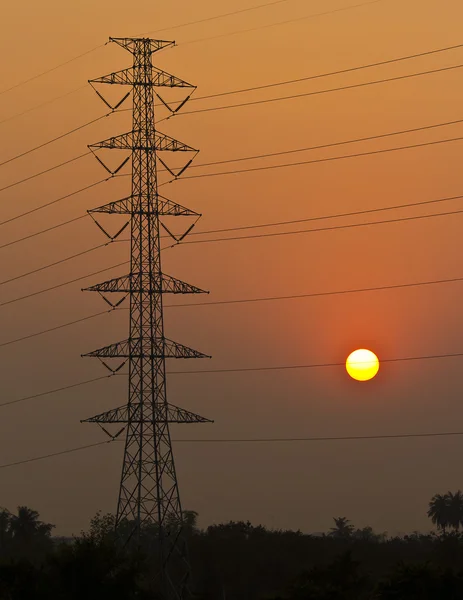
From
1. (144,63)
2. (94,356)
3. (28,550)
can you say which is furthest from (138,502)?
(28,550)

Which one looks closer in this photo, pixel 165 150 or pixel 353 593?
pixel 353 593

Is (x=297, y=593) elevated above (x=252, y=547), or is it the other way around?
(x=252, y=547)

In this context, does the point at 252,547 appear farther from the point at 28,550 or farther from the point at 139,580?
the point at 139,580

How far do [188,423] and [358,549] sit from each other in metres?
78.6

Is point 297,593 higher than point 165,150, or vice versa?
point 165,150

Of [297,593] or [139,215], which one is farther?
[139,215]

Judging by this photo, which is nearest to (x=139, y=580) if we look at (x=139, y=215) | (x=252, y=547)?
(x=139, y=215)

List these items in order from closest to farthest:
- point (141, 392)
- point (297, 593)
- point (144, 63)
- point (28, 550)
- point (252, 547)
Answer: point (297, 593) < point (141, 392) < point (144, 63) < point (252, 547) < point (28, 550)

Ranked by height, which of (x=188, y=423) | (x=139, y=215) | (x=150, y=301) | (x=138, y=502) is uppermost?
(x=139, y=215)

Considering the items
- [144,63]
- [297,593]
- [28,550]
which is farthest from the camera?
[28,550]

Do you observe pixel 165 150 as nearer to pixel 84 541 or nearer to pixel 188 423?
pixel 188 423

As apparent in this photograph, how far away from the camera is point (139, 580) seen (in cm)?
7588

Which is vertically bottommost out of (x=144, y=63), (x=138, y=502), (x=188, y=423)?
(x=138, y=502)

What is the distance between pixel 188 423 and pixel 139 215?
46.3 ft
